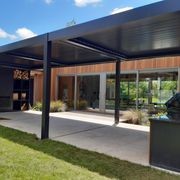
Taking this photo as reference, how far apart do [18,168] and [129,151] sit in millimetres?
2607

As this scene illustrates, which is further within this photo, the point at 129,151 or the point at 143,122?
the point at 143,122

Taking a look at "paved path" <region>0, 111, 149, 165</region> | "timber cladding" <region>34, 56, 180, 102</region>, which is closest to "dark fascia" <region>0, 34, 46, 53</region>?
"paved path" <region>0, 111, 149, 165</region>

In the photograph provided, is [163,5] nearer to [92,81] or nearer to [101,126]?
[101,126]

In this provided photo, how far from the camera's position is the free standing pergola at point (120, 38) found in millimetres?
5453

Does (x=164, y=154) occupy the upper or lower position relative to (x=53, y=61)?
lower

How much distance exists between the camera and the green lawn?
15.3 feet

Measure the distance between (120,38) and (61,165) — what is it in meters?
3.84

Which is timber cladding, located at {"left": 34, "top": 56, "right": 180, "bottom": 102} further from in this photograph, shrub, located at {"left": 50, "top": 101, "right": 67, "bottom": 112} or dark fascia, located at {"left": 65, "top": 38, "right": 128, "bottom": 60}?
dark fascia, located at {"left": 65, "top": 38, "right": 128, "bottom": 60}

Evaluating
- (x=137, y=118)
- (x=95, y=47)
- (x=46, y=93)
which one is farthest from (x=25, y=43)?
(x=137, y=118)

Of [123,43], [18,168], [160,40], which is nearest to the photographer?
[18,168]

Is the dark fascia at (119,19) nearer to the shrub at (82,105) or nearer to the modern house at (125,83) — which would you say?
the modern house at (125,83)

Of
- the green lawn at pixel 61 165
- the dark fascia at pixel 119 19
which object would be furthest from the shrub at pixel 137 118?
the dark fascia at pixel 119 19

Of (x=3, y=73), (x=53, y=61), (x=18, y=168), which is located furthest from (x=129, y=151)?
(x=3, y=73)

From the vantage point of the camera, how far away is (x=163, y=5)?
199 inches
